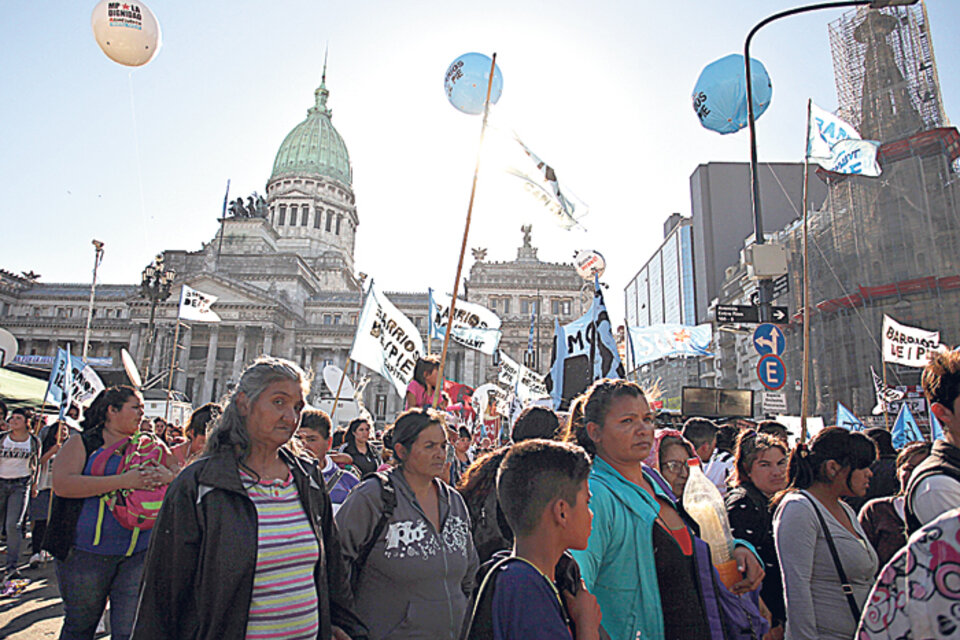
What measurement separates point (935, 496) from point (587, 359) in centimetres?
484

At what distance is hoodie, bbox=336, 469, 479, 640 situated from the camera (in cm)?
304


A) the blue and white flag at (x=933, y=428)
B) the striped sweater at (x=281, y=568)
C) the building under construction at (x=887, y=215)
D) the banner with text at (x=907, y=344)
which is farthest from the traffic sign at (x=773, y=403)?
the building under construction at (x=887, y=215)

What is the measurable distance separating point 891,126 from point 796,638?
3795 cm

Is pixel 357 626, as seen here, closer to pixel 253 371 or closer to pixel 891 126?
pixel 253 371

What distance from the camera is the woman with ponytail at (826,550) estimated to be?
3.09 metres

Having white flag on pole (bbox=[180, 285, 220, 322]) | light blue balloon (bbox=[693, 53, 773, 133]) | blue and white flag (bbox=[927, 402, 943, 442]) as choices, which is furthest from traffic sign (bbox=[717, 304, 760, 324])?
white flag on pole (bbox=[180, 285, 220, 322])

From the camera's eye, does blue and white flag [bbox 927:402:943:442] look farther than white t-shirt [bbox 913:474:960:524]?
Yes

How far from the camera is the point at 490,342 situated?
47.2ft

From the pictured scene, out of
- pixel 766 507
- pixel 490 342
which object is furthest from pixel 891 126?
pixel 766 507

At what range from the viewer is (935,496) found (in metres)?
2.64

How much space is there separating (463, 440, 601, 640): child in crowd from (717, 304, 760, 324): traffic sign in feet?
26.9

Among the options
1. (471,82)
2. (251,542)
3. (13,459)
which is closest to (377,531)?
(251,542)

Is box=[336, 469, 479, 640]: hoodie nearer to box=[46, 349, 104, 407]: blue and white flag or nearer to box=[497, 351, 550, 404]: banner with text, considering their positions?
box=[46, 349, 104, 407]: blue and white flag

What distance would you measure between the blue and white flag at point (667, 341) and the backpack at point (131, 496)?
1405 centimetres
